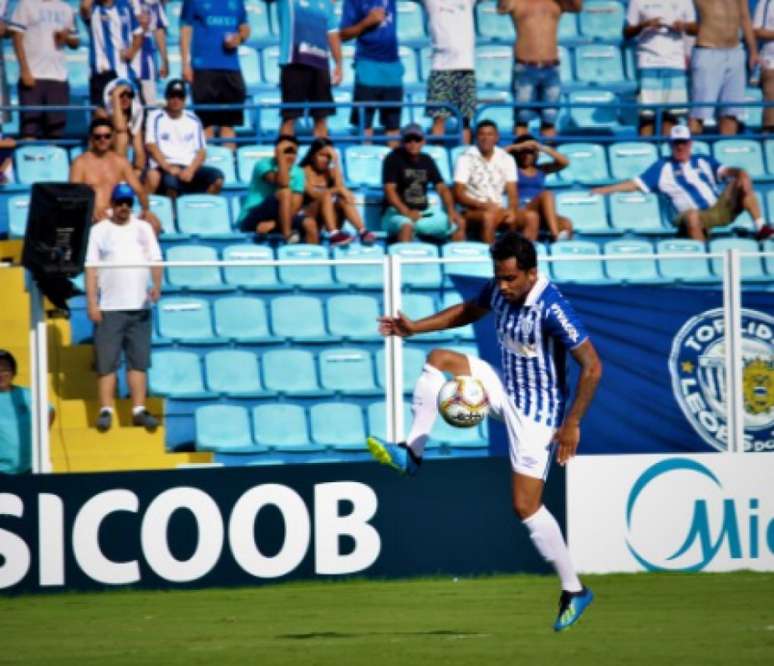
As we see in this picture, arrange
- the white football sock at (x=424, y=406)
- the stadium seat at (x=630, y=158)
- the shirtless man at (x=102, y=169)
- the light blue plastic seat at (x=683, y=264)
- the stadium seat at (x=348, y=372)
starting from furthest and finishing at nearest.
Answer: the stadium seat at (x=630, y=158) → the shirtless man at (x=102, y=169) → the light blue plastic seat at (x=683, y=264) → the stadium seat at (x=348, y=372) → the white football sock at (x=424, y=406)

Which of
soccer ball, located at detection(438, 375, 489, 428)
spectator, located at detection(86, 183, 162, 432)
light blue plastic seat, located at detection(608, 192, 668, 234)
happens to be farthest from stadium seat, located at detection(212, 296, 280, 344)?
light blue plastic seat, located at detection(608, 192, 668, 234)

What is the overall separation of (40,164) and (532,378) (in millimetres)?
7722

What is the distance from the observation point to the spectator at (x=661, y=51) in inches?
714

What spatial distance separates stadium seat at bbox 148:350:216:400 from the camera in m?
12.2

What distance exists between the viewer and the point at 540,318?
9445 millimetres

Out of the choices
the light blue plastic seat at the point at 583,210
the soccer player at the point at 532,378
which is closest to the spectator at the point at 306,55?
the light blue plastic seat at the point at 583,210

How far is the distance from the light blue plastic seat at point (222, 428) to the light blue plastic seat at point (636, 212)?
5607 mm

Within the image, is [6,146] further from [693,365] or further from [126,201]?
[693,365]

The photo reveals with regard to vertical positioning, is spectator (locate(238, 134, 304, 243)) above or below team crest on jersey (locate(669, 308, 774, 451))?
above

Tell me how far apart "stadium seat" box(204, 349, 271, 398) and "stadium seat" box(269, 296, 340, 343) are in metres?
0.39

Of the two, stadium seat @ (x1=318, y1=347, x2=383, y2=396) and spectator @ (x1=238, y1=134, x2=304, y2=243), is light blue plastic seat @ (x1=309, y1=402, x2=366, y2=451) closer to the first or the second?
stadium seat @ (x1=318, y1=347, x2=383, y2=396)

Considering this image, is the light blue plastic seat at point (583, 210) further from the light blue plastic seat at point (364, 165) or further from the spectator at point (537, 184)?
the light blue plastic seat at point (364, 165)

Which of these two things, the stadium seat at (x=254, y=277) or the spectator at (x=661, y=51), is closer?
the stadium seat at (x=254, y=277)

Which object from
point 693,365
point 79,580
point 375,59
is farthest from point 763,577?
point 375,59
